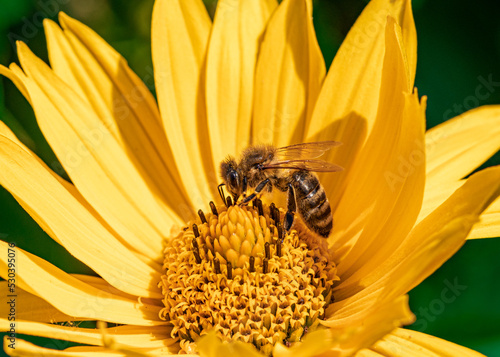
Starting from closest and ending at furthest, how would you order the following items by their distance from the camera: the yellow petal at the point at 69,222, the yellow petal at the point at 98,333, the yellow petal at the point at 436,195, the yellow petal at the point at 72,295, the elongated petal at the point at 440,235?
the elongated petal at the point at 440,235 → the yellow petal at the point at 98,333 → the yellow petal at the point at 72,295 → the yellow petal at the point at 69,222 → the yellow petal at the point at 436,195

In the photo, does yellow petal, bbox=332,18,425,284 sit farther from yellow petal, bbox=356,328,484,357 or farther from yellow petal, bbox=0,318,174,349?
yellow petal, bbox=0,318,174,349

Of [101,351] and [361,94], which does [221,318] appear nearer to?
[101,351]

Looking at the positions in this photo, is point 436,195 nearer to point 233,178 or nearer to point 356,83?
point 356,83

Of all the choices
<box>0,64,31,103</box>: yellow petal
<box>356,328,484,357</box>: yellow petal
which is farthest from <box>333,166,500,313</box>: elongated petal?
<box>0,64,31,103</box>: yellow petal

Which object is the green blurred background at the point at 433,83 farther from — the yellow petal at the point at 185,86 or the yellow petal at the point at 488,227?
the yellow petal at the point at 488,227

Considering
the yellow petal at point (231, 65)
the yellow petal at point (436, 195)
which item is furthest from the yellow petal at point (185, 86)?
the yellow petal at point (436, 195)

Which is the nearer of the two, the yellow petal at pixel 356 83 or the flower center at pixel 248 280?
the flower center at pixel 248 280

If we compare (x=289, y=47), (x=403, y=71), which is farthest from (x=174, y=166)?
(x=403, y=71)
